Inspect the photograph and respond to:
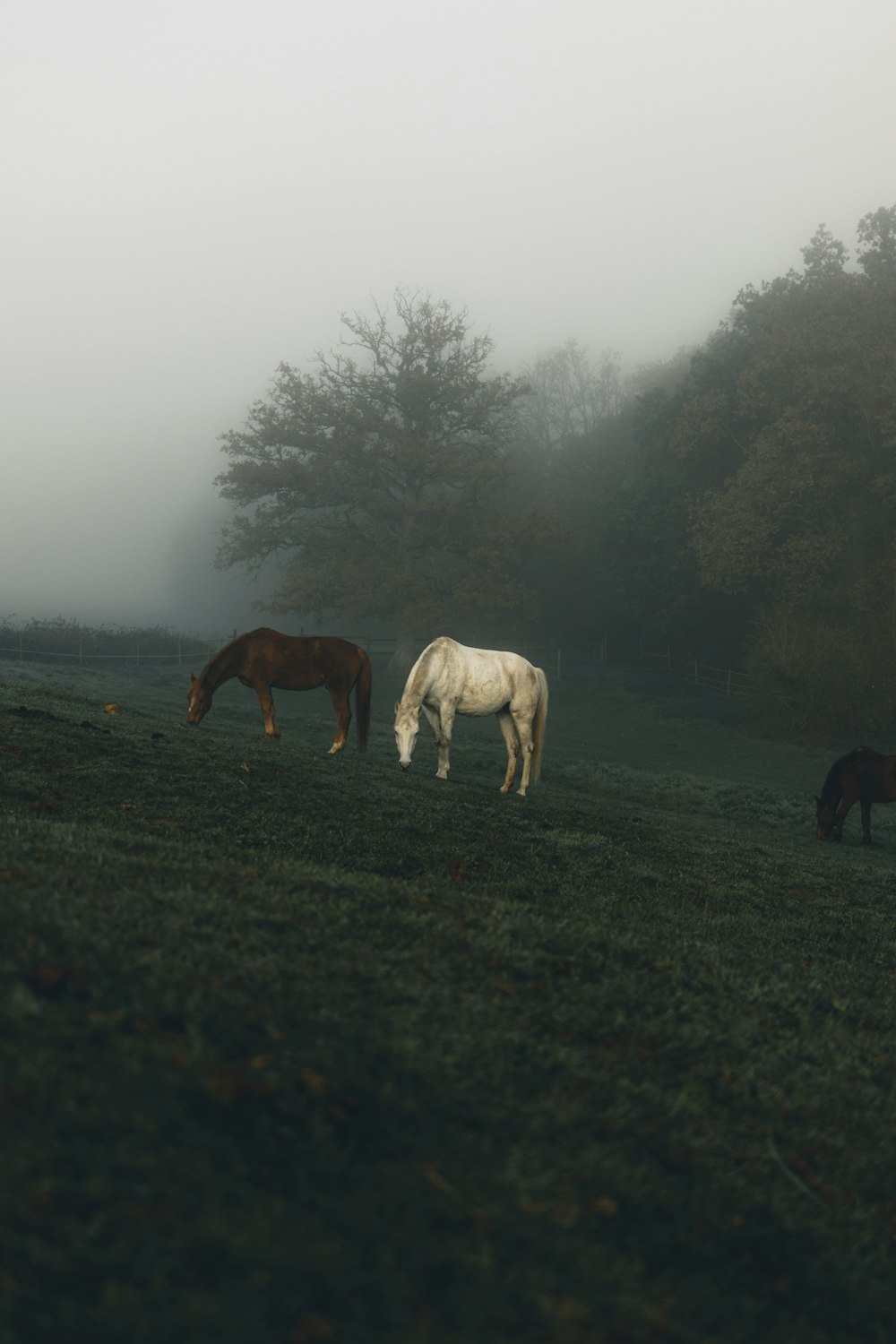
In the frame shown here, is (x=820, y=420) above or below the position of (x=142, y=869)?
above

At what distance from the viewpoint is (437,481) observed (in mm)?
45781

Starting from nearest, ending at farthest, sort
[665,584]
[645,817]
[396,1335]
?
[396,1335], [645,817], [665,584]

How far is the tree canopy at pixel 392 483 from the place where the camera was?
1697 inches

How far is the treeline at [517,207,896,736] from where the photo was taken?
106 ft

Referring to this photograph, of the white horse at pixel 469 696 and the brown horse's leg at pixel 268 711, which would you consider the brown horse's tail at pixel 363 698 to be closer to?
the white horse at pixel 469 696

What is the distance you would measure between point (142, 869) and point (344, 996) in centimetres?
217

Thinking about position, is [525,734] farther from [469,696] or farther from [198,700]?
[198,700]

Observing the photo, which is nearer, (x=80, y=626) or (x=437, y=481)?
(x=80, y=626)

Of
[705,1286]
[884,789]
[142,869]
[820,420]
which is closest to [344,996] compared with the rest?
[705,1286]

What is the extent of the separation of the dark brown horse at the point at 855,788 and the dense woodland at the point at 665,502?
48.7 ft

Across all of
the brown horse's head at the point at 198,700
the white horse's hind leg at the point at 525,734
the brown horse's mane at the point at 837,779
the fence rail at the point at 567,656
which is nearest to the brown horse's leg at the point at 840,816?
the brown horse's mane at the point at 837,779

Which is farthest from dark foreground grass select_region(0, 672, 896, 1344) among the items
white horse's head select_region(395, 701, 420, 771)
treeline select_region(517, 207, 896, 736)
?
treeline select_region(517, 207, 896, 736)

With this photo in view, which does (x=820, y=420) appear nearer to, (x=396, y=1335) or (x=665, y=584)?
(x=665, y=584)

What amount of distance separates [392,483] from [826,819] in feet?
115
